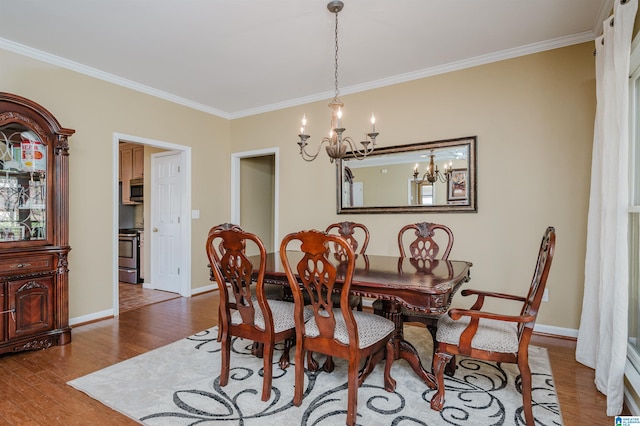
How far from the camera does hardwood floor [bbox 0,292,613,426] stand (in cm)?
186

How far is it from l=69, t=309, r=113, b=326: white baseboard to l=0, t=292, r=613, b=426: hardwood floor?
9 centimetres

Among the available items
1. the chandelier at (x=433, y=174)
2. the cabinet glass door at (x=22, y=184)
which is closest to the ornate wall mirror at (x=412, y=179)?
the chandelier at (x=433, y=174)

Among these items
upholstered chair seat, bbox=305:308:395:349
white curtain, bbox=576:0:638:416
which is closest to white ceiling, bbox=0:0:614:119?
white curtain, bbox=576:0:638:416

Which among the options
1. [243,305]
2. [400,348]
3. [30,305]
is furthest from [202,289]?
[400,348]

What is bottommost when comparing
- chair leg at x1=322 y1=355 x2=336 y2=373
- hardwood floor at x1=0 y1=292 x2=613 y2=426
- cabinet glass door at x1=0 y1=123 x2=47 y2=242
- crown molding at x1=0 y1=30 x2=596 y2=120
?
hardwood floor at x1=0 y1=292 x2=613 y2=426

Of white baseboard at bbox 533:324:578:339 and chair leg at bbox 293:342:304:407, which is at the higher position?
chair leg at bbox 293:342:304:407

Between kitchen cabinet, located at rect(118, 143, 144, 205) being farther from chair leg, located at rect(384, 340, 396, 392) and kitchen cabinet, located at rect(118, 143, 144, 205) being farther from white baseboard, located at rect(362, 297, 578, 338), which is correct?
white baseboard, located at rect(362, 297, 578, 338)

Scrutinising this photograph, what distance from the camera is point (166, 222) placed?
4.80m

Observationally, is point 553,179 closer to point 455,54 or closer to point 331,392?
point 455,54

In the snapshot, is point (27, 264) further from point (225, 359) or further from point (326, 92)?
point (326, 92)

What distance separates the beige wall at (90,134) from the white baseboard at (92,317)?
3 centimetres

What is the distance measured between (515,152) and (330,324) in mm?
2479

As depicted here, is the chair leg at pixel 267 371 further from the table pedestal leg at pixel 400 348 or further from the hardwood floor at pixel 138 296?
the hardwood floor at pixel 138 296

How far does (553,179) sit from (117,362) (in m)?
3.84
